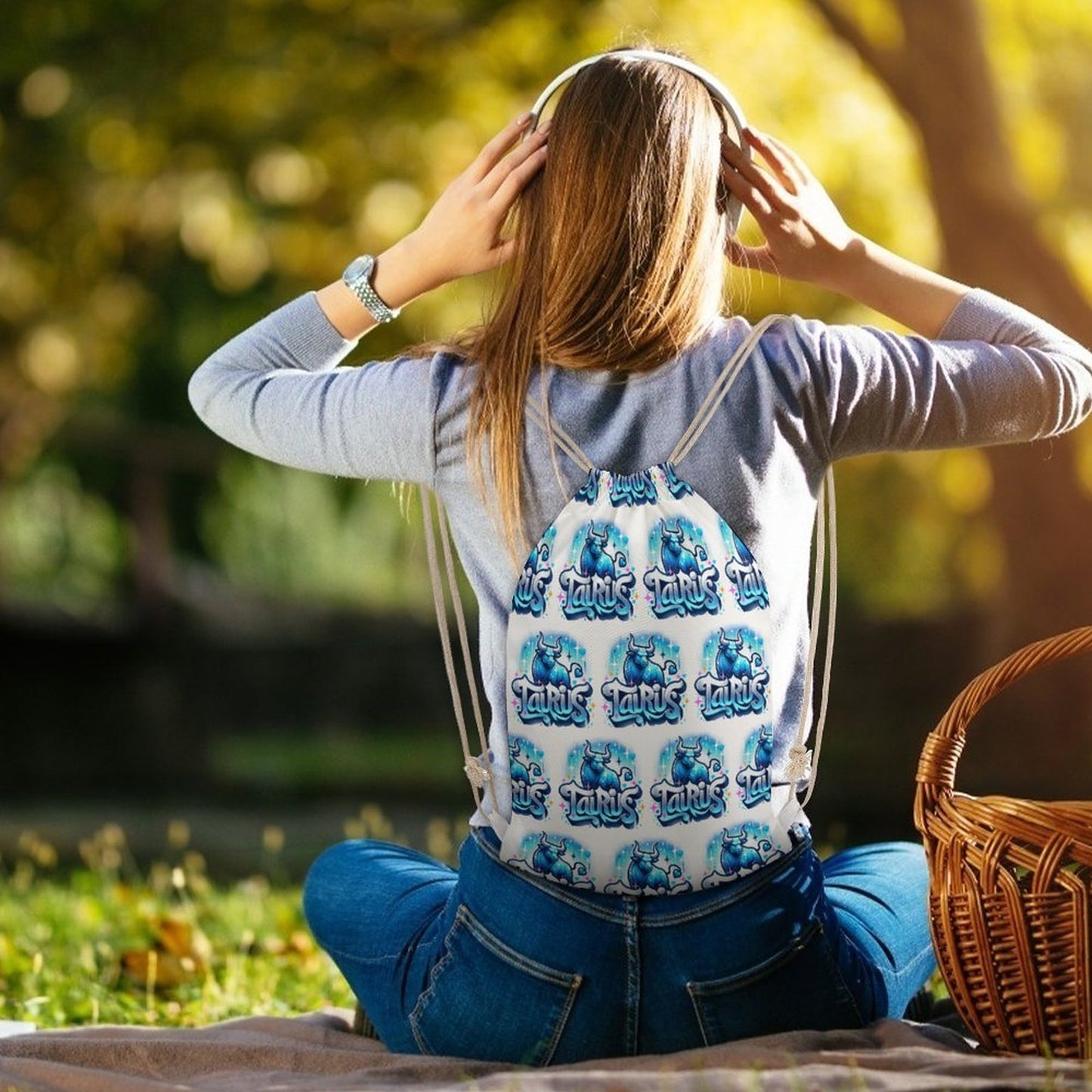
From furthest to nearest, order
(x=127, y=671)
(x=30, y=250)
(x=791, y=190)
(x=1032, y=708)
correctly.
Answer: (x=127, y=671), (x=30, y=250), (x=1032, y=708), (x=791, y=190)

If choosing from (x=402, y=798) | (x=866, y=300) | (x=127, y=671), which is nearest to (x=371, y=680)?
(x=127, y=671)

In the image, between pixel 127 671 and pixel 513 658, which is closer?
pixel 513 658

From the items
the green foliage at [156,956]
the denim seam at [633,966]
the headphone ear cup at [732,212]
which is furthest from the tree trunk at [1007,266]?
the denim seam at [633,966]

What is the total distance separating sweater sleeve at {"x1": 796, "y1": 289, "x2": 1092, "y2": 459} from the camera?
201cm

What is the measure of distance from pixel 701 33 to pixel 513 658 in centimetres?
736

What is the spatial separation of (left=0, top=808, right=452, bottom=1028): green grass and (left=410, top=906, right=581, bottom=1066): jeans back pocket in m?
0.95

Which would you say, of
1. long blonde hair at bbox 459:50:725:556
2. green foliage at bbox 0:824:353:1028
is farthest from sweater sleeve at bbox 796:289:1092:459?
green foliage at bbox 0:824:353:1028

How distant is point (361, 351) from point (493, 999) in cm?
808

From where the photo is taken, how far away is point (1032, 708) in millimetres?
7766

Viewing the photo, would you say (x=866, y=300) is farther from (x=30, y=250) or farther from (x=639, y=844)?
(x=30, y=250)

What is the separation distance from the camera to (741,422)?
2.01 m

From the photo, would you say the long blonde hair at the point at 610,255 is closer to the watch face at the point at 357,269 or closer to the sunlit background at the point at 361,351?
the watch face at the point at 357,269

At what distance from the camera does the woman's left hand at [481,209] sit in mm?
2137

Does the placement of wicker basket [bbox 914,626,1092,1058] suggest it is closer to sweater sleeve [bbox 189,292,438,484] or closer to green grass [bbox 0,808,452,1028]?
sweater sleeve [bbox 189,292,438,484]
